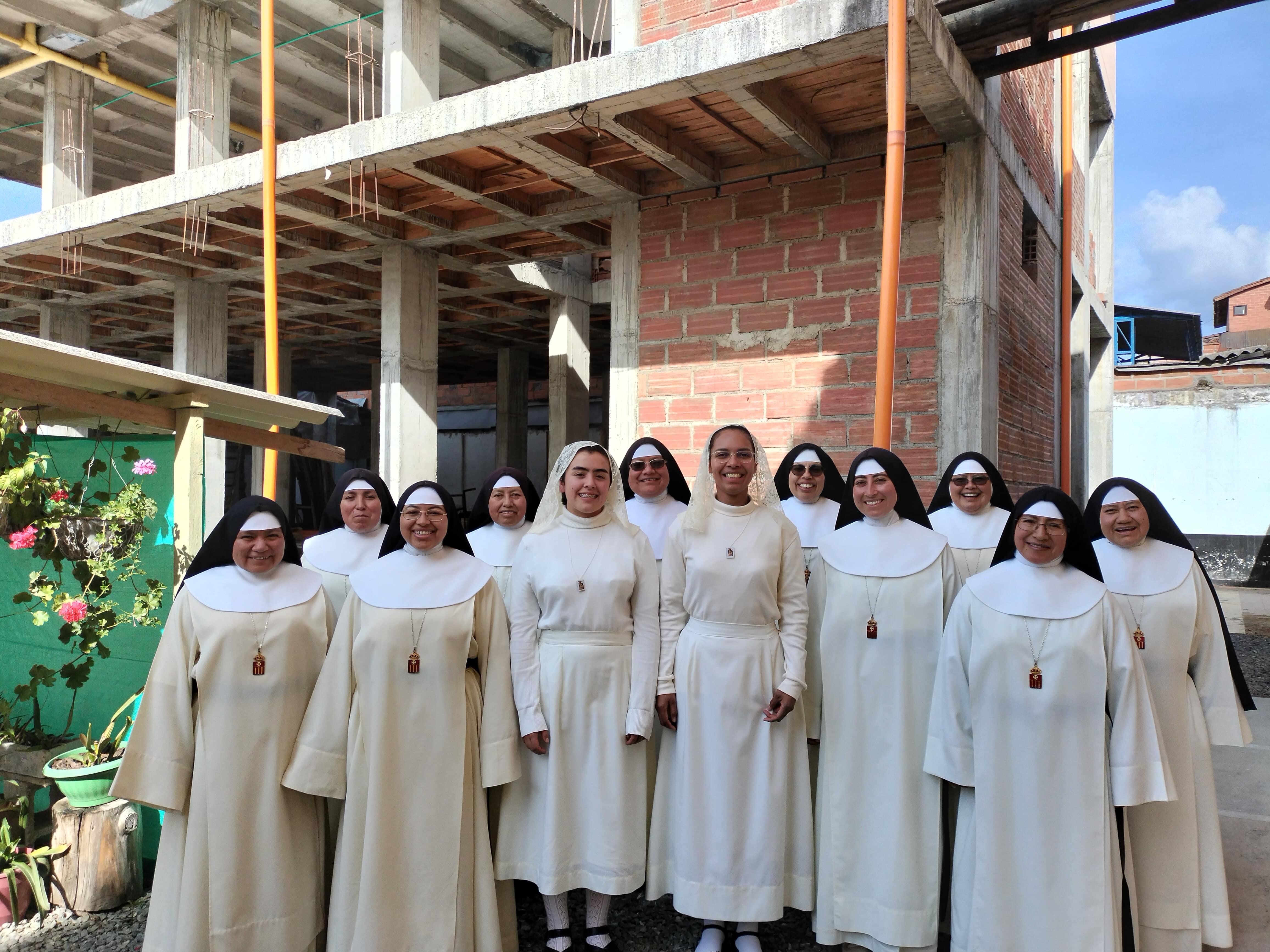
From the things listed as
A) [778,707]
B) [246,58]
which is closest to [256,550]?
[778,707]

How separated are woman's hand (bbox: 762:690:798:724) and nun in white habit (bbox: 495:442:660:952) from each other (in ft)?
1.40

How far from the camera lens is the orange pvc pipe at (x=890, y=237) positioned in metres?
4.65

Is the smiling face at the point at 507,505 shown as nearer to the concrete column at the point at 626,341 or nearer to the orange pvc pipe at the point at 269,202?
the concrete column at the point at 626,341

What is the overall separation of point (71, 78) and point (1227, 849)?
12975 mm

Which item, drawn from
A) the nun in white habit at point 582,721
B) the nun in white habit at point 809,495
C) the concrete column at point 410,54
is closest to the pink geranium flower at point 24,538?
the nun in white habit at point 582,721

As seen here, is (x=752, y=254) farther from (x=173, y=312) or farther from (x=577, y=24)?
(x=173, y=312)

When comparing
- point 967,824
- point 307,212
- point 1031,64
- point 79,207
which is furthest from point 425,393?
point 967,824

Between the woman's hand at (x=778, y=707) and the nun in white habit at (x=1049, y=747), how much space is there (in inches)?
22.6

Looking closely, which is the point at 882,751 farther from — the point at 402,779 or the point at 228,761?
the point at 228,761

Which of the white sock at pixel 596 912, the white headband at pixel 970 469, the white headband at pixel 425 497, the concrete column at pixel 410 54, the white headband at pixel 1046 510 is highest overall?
the concrete column at pixel 410 54

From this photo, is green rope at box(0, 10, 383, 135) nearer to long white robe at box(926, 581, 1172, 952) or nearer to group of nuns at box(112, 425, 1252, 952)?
group of nuns at box(112, 425, 1252, 952)

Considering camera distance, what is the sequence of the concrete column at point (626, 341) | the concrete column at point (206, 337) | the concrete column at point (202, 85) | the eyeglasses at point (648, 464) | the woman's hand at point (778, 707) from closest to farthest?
the woman's hand at point (778, 707)
the eyeglasses at point (648, 464)
the concrete column at point (626, 341)
the concrete column at point (202, 85)
the concrete column at point (206, 337)

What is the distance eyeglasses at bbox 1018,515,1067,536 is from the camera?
302cm

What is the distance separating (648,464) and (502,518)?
748 mm
